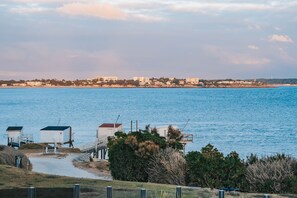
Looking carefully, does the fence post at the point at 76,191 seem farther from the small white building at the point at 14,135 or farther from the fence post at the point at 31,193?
the small white building at the point at 14,135

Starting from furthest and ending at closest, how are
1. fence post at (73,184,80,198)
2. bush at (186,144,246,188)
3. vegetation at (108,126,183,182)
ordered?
vegetation at (108,126,183,182) < bush at (186,144,246,188) < fence post at (73,184,80,198)

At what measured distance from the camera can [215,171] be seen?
2434cm

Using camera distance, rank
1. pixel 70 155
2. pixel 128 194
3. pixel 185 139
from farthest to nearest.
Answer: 1. pixel 185 139
2. pixel 70 155
3. pixel 128 194

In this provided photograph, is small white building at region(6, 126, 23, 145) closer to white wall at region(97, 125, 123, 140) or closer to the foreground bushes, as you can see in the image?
white wall at region(97, 125, 123, 140)

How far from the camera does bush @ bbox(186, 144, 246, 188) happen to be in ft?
78.6

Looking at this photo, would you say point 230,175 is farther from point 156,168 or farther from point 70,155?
point 70,155

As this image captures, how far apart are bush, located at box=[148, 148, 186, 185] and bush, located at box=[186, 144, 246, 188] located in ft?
1.95

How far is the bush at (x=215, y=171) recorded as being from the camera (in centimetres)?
2397

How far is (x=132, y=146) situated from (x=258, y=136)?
59.2 metres

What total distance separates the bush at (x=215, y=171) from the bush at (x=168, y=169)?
60 centimetres

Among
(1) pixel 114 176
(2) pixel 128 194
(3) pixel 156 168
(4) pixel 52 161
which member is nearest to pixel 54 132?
(4) pixel 52 161

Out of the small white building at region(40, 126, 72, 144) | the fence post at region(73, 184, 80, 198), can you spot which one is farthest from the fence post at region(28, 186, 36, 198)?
Result: the small white building at region(40, 126, 72, 144)

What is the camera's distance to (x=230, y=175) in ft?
79.0

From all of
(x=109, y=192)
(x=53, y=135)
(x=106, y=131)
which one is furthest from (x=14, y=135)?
(x=109, y=192)
